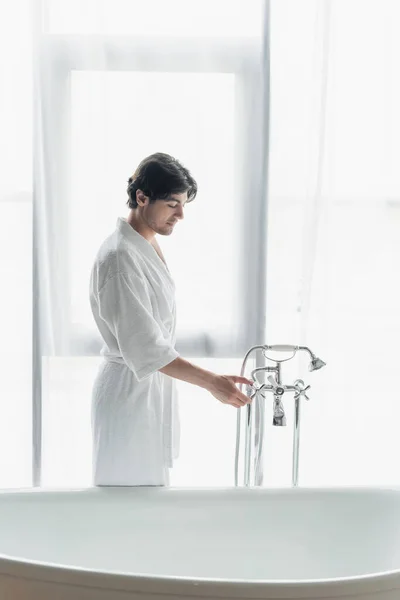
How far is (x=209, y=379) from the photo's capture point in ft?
6.22

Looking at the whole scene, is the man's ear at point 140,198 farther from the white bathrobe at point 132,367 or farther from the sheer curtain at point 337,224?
the sheer curtain at point 337,224

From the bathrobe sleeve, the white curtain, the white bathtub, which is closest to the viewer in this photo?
the bathrobe sleeve

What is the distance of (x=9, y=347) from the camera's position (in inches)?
93.7

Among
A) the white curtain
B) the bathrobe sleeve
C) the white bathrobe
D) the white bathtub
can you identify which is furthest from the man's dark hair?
the white bathtub

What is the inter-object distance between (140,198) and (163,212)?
0.07m

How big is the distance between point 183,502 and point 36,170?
3.75 feet

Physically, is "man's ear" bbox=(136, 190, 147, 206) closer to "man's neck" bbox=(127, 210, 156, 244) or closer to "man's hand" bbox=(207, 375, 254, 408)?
"man's neck" bbox=(127, 210, 156, 244)

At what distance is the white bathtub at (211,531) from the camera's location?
1912 millimetres

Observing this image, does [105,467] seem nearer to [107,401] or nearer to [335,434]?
[107,401]

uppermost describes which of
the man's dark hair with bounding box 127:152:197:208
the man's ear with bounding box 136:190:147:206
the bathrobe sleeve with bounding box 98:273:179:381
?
the man's dark hair with bounding box 127:152:197:208

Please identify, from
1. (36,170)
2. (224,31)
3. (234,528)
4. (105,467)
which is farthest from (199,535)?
(224,31)

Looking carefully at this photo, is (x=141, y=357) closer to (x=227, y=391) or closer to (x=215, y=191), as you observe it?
(x=227, y=391)

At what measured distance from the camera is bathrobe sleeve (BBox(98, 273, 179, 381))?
1811 mm

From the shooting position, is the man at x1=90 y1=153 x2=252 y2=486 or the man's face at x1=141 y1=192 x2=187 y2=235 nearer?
the man at x1=90 y1=153 x2=252 y2=486
